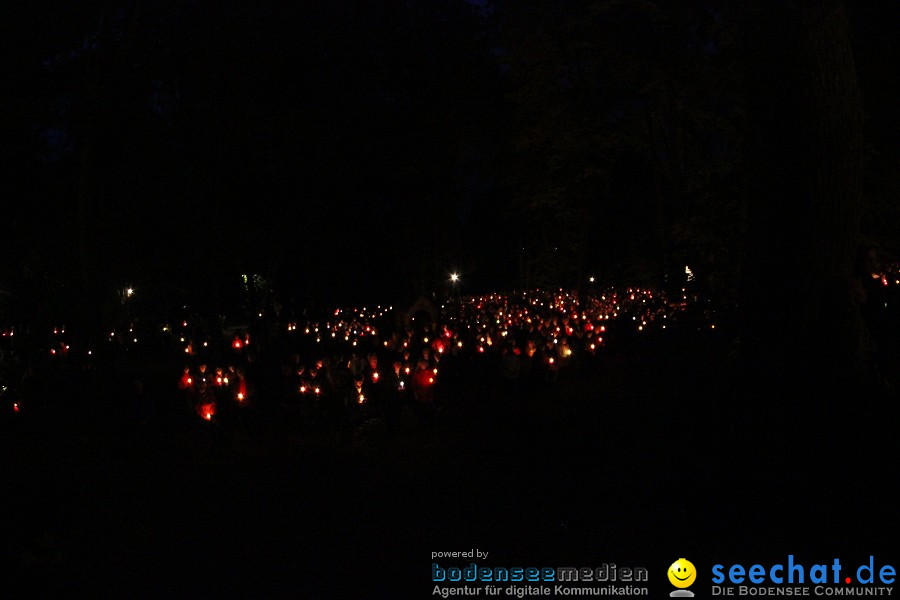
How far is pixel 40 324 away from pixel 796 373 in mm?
22014

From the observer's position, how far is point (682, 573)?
494 centimetres

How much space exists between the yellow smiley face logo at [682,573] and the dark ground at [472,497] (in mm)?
89

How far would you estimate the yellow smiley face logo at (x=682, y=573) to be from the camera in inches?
192

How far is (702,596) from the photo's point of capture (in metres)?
4.73

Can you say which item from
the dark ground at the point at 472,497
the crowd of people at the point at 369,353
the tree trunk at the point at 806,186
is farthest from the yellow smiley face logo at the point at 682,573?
the crowd of people at the point at 369,353

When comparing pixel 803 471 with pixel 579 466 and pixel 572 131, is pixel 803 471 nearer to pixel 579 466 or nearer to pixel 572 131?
pixel 579 466

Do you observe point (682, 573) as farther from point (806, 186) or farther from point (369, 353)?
point (369, 353)

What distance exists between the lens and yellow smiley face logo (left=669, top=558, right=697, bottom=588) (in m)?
4.88

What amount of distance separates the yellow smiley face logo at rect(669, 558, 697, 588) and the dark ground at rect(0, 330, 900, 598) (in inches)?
3.5

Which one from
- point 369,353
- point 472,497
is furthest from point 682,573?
point 369,353

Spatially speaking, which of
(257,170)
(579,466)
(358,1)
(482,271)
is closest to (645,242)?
(482,271)

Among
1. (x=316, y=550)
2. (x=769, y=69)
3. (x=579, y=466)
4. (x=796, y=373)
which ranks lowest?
(x=316, y=550)

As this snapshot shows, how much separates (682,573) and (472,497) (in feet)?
9.68

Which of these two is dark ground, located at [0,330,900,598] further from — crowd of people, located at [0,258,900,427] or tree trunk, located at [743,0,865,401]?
crowd of people, located at [0,258,900,427]
